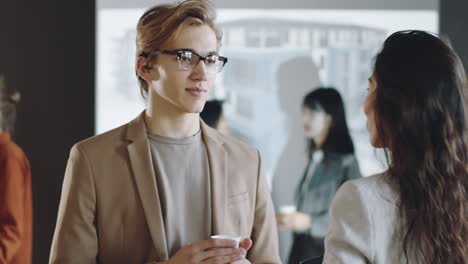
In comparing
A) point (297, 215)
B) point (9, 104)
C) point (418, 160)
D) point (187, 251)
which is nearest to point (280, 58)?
point (297, 215)

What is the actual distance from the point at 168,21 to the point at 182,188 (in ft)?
1.89

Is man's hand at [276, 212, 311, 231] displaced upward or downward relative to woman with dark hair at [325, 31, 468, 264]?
downward

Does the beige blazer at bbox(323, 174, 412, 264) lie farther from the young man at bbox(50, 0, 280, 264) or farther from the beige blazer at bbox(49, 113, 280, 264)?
the beige blazer at bbox(49, 113, 280, 264)

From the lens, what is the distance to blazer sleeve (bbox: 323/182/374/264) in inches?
56.0

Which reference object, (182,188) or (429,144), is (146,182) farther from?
(429,144)

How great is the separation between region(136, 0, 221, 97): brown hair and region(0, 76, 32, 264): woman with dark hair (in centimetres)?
187

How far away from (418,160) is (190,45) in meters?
0.93

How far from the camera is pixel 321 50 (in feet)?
15.3

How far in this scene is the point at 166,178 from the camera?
2100mm

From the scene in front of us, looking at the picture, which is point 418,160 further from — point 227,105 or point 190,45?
point 227,105

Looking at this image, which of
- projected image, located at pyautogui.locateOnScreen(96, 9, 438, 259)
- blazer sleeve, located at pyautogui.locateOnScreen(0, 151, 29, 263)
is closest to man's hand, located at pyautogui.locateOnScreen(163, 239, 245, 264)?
blazer sleeve, located at pyautogui.locateOnScreen(0, 151, 29, 263)

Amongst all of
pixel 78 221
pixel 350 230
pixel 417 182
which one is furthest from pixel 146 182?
pixel 417 182

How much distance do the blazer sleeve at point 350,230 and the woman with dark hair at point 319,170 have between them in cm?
298

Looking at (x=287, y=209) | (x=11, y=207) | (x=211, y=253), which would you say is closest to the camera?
(x=211, y=253)
